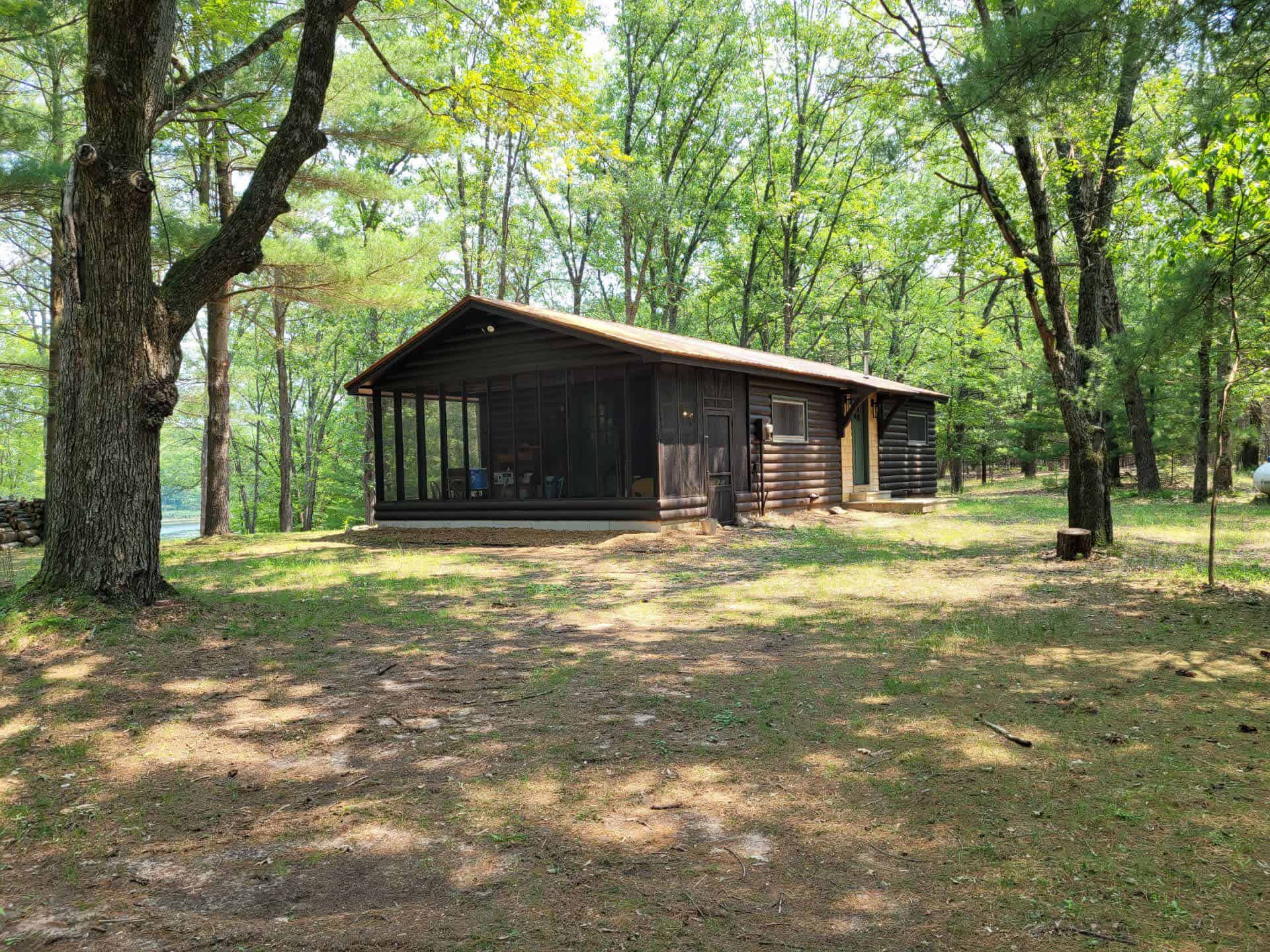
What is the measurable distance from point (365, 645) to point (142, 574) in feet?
6.31

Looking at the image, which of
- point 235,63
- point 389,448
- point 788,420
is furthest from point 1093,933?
point 389,448

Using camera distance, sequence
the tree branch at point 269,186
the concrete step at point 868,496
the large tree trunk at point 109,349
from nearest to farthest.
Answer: the large tree trunk at point 109,349 → the tree branch at point 269,186 → the concrete step at point 868,496

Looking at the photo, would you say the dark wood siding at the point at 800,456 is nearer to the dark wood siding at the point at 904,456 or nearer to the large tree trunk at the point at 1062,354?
the dark wood siding at the point at 904,456

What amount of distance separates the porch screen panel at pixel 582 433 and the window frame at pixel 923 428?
12.6 meters

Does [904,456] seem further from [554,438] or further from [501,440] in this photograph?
[501,440]

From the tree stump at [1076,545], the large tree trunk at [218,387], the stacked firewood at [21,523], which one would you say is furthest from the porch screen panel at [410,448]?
the tree stump at [1076,545]

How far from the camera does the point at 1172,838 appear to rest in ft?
9.05

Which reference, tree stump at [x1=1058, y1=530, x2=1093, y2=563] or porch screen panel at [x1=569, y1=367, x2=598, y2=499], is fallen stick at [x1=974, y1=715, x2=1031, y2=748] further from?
porch screen panel at [x1=569, y1=367, x2=598, y2=499]

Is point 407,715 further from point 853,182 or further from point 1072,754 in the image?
point 853,182

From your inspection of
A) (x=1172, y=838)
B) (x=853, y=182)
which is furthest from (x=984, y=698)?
(x=853, y=182)

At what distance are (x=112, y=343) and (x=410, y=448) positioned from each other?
10048mm

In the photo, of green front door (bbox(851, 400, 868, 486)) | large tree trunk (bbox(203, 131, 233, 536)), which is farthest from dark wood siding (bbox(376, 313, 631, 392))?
green front door (bbox(851, 400, 868, 486))

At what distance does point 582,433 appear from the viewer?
44.5ft

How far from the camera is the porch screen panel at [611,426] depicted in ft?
43.3
